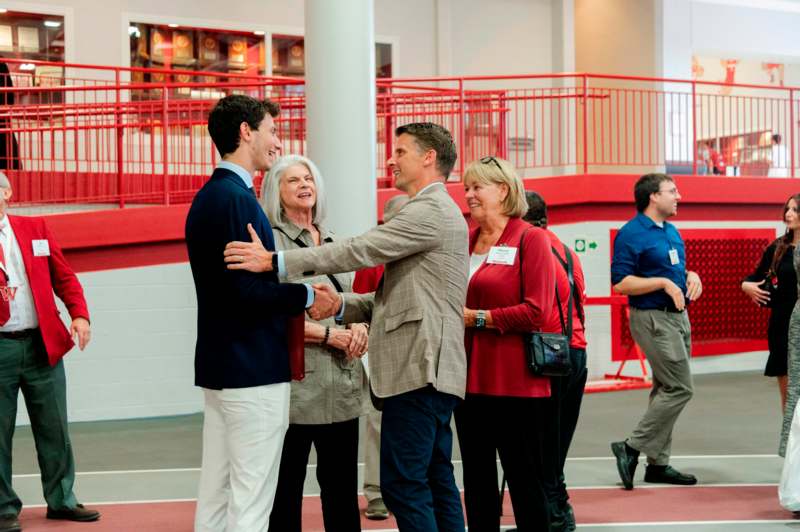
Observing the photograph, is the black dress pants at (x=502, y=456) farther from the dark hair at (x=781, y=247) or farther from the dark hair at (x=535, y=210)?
the dark hair at (x=781, y=247)

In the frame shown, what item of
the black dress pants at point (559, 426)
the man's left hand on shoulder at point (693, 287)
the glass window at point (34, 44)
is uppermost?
the glass window at point (34, 44)

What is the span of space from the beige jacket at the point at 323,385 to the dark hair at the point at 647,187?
2.51 meters

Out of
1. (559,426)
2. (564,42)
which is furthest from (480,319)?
(564,42)

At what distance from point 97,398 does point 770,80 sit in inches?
614

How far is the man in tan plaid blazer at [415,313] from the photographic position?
3.36 m

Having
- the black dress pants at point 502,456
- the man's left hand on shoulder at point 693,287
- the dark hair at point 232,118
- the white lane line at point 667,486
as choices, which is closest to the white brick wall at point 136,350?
the white lane line at point 667,486

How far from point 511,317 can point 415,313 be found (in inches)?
25.8

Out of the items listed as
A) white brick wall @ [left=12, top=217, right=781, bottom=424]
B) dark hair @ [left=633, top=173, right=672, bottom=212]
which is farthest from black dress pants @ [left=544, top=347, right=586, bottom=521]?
white brick wall @ [left=12, top=217, right=781, bottom=424]

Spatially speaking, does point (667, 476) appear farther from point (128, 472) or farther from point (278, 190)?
point (128, 472)

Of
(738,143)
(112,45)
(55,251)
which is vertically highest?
(112,45)

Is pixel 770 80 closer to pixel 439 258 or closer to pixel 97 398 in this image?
pixel 97 398

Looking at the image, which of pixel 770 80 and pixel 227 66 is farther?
pixel 770 80

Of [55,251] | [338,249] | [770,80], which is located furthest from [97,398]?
[770,80]

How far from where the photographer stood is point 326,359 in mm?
3834
